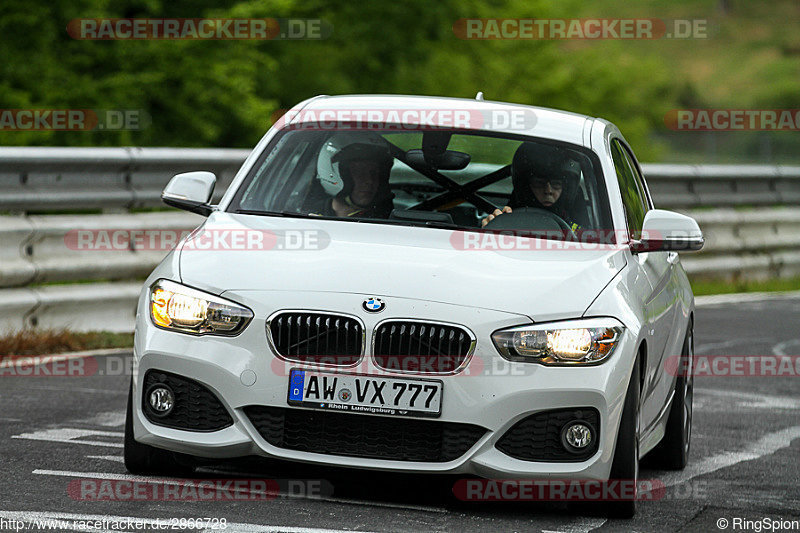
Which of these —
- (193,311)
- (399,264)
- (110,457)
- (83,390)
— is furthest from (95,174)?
(399,264)

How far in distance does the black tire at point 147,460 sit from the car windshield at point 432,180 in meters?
1.19

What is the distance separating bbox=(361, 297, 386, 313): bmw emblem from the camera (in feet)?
18.0

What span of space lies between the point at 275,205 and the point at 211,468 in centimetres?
121

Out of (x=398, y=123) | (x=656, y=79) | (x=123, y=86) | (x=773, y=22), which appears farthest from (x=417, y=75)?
(x=773, y=22)

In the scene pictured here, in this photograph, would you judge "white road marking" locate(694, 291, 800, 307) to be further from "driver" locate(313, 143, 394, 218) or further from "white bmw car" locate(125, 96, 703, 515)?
"white bmw car" locate(125, 96, 703, 515)

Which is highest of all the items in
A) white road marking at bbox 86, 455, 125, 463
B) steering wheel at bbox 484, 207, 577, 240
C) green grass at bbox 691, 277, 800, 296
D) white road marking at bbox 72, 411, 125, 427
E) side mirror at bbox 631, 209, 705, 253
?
steering wheel at bbox 484, 207, 577, 240

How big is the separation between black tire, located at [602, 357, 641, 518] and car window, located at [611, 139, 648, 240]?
1253 mm

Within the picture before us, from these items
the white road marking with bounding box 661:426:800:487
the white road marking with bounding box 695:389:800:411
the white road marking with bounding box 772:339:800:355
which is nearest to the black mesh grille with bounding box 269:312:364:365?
the white road marking with bounding box 661:426:800:487

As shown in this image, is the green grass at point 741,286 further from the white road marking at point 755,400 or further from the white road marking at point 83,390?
the white road marking at point 83,390

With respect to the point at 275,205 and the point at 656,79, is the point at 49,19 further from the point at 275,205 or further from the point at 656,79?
the point at 656,79

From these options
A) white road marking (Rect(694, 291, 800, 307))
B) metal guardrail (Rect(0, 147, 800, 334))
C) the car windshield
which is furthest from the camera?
white road marking (Rect(694, 291, 800, 307))

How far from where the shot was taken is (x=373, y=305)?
5.50m

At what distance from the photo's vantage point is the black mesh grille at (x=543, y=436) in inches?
215

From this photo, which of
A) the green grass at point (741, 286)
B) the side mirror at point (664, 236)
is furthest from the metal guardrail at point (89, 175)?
the green grass at point (741, 286)
